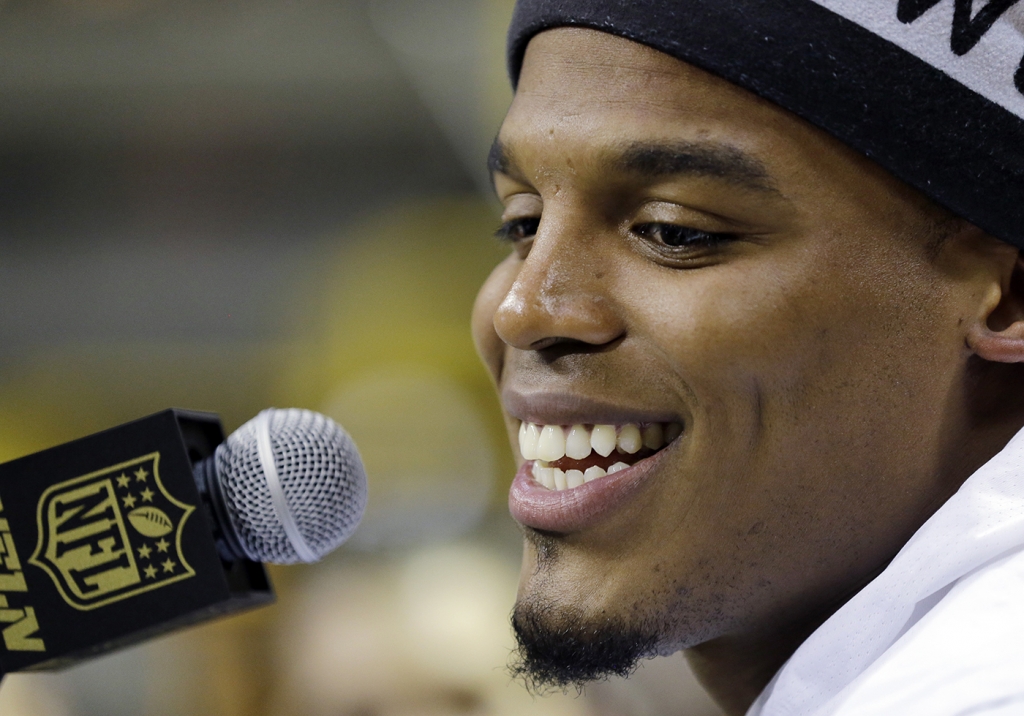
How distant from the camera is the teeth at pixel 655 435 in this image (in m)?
1.08

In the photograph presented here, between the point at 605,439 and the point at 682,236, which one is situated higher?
the point at 682,236

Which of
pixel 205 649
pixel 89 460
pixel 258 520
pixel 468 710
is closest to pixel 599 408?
pixel 258 520

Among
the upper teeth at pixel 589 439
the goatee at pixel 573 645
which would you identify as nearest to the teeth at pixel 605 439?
the upper teeth at pixel 589 439

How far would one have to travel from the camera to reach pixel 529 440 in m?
1.17

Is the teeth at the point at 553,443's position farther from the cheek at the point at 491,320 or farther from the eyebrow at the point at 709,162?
the eyebrow at the point at 709,162

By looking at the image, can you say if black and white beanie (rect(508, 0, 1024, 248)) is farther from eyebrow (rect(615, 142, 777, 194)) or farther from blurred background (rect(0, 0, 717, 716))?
blurred background (rect(0, 0, 717, 716))

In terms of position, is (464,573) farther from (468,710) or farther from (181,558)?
(181,558)

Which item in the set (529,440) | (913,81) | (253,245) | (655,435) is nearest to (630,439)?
(655,435)

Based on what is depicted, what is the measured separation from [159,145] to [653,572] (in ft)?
11.1

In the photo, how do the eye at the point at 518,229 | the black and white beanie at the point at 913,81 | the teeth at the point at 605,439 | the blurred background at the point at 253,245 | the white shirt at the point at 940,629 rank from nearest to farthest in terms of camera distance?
the white shirt at the point at 940,629 < the black and white beanie at the point at 913,81 < the teeth at the point at 605,439 < the eye at the point at 518,229 < the blurred background at the point at 253,245

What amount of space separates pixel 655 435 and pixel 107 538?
1.88ft

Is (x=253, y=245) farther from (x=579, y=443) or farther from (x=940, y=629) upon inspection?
(x=940, y=629)

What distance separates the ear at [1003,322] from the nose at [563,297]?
0.35 metres

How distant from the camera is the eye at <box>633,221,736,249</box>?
1026 millimetres
